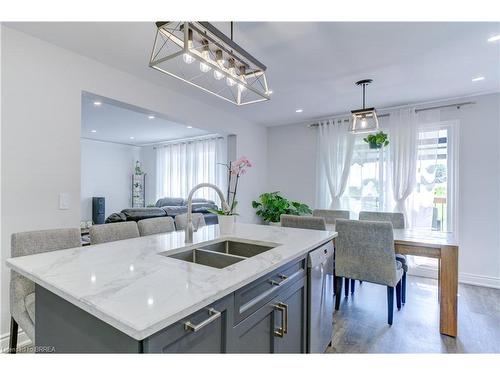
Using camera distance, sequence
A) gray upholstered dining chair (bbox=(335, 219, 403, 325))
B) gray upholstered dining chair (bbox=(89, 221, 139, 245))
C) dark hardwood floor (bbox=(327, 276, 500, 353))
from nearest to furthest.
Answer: gray upholstered dining chair (bbox=(89, 221, 139, 245)) → dark hardwood floor (bbox=(327, 276, 500, 353)) → gray upholstered dining chair (bbox=(335, 219, 403, 325))

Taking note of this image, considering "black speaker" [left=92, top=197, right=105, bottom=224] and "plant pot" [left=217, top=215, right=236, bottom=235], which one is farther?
"black speaker" [left=92, top=197, right=105, bottom=224]

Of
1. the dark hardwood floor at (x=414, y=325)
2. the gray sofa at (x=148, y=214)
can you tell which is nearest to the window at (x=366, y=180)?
the dark hardwood floor at (x=414, y=325)

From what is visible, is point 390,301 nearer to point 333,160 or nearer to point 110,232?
point 110,232

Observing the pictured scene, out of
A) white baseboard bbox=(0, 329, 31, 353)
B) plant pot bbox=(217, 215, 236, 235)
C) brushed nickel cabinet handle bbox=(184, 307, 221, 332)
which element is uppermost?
plant pot bbox=(217, 215, 236, 235)

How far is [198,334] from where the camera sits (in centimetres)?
91

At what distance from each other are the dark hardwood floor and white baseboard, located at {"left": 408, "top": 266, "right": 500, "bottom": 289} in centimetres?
12

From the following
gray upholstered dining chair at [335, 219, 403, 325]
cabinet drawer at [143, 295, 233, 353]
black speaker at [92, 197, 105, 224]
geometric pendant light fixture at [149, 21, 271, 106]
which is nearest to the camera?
cabinet drawer at [143, 295, 233, 353]

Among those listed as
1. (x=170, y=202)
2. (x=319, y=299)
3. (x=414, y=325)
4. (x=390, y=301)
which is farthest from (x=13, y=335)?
(x=170, y=202)

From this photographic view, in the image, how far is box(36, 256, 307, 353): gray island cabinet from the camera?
2.72ft

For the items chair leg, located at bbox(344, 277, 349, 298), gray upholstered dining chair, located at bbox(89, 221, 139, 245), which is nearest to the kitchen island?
gray upholstered dining chair, located at bbox(89, 221, 139, 245)

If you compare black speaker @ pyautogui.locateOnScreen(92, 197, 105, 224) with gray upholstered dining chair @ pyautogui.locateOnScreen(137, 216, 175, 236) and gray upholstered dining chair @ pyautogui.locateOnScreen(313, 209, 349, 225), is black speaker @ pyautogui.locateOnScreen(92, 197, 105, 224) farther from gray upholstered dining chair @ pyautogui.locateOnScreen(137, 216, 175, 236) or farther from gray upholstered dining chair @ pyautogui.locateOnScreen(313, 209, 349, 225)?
gray upholstered dining chair @ pyautogui.locateOnScreen(313, 209, 349, 225)

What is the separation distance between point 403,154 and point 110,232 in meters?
3.98

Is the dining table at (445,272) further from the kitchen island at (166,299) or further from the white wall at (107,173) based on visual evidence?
the white wall at (107,173)

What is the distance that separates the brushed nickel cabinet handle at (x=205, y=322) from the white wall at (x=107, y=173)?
7483mm
